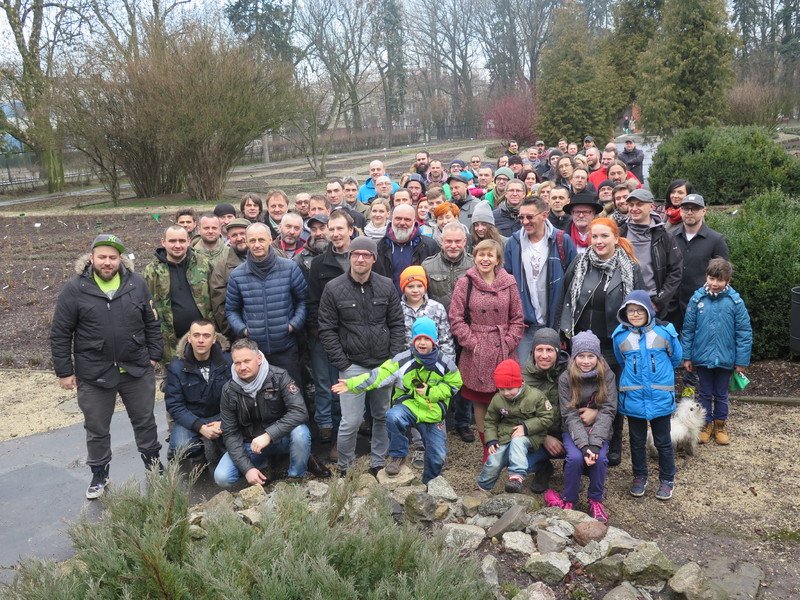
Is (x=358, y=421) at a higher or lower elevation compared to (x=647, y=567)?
higher

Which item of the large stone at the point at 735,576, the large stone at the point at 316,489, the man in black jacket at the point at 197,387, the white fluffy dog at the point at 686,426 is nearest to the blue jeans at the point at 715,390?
the white fluffy dog at the point at 686,426

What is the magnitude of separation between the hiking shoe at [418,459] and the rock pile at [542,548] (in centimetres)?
59

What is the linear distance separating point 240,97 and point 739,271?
18.4 metres

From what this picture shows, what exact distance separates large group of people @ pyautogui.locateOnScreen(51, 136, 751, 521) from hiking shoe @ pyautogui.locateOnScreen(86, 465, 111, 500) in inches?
6.3

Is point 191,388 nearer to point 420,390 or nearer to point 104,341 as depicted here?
point 104,341

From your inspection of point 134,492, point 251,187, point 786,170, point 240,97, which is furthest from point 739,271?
point 251,187

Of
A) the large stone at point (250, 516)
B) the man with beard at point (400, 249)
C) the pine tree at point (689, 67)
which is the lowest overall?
the large stone at point (250, 516)

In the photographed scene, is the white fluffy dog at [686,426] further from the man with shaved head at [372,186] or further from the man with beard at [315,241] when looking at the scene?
the man with shaved head at [372,186]

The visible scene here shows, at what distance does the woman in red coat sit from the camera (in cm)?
507

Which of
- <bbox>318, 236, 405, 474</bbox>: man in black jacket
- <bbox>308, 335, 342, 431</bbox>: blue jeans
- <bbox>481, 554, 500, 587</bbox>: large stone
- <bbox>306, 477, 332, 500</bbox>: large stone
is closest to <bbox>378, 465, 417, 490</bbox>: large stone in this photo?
<bbox>318, 236, 405, 474</bbox>: man in black jacket

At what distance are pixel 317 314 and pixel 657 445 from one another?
2687mm

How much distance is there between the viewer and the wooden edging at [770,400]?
591 centimetres

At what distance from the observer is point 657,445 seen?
4.62 meters

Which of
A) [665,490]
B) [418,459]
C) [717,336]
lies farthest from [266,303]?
[717,336]
